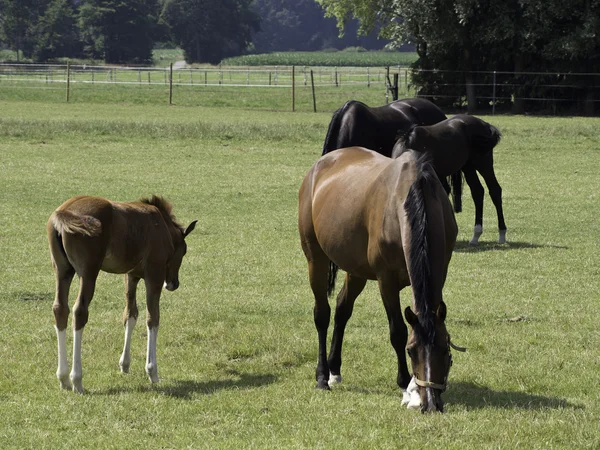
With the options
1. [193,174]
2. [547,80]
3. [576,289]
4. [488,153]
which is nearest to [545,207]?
[488,153]

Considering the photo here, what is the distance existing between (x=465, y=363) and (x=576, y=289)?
3.32 m

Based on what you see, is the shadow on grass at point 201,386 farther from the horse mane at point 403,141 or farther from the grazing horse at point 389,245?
the horse mane at point 403,141

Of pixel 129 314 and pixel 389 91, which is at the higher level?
pixel 389 91

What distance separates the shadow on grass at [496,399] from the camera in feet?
20.0

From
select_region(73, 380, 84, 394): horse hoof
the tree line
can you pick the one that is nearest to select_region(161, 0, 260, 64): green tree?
the tree line

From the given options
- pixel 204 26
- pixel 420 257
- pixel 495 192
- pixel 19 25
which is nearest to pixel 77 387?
pixel 420 257

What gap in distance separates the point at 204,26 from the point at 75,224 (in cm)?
11867

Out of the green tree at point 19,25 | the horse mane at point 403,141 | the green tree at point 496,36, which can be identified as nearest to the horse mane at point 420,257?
the horse mane at point 403,141

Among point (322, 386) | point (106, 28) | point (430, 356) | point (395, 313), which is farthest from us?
point (106, 28)

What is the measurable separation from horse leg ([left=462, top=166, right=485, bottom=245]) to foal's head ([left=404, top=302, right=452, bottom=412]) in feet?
25.3

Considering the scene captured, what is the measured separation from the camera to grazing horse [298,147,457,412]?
17.7ft

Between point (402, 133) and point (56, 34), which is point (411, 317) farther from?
point (56, 34)

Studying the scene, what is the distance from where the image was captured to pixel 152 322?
22.2 ft

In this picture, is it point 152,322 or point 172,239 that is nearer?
point 152,322
